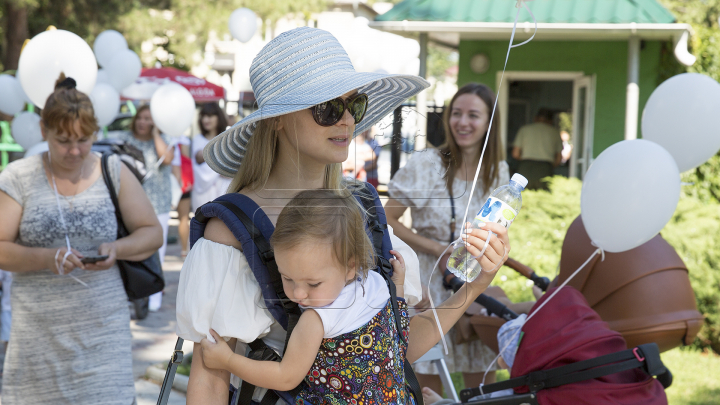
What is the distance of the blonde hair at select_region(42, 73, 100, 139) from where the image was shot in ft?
9.11

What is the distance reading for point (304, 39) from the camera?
5.65ft

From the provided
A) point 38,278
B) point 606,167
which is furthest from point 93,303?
point 606,167

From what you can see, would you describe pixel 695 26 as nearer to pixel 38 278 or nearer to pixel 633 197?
pixel 633 197

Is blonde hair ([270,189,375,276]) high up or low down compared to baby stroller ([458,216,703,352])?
up

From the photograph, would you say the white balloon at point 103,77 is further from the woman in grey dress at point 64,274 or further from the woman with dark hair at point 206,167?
the woman in grey dress at point 64,274

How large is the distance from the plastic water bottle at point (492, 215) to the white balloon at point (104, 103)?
3808 millimetres

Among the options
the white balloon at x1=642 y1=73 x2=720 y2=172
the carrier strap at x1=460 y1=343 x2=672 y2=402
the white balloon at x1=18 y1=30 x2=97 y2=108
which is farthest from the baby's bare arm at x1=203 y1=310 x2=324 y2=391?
the white balloon at x1=18 y1=30 x2=97 y2=108

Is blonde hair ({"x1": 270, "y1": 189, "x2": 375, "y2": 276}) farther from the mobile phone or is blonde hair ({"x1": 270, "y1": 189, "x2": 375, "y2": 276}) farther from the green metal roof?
the green metal roof

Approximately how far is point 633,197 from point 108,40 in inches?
201

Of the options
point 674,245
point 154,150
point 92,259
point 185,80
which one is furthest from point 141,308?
point 185,80

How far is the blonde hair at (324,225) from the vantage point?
1.47m

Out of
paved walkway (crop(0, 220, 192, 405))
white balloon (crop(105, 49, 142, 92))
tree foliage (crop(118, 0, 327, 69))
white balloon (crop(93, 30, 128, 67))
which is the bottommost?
paved walkway (crop(0, 220, 192, 405))

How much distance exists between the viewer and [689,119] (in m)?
3.18

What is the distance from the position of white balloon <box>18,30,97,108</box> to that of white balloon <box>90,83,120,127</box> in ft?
2.78
